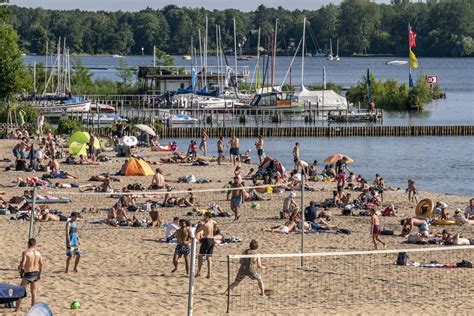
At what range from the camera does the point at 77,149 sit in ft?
153

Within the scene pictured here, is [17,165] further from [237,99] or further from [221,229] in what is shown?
[237,99]

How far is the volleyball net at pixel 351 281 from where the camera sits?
21172 mm

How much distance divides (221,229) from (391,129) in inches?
1654

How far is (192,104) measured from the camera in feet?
266

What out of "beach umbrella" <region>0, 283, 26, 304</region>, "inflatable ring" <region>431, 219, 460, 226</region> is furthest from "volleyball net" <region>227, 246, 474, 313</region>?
"inflatable ring" <region>431, 219, 460, 226</region>

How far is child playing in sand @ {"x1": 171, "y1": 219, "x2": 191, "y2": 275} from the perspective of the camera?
2258 cm

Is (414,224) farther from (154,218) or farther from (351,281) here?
(351,281)

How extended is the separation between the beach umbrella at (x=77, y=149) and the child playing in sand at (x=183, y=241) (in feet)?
77.1

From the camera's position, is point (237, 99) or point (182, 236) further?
point (237, 99)

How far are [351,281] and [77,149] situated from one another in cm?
2508

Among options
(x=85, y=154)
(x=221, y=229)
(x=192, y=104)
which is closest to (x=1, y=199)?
(x=221, y=229)

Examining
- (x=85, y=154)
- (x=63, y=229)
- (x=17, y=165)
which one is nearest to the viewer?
(x=63, y=229)

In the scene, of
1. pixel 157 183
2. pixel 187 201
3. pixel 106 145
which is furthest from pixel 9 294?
pixel 106 145

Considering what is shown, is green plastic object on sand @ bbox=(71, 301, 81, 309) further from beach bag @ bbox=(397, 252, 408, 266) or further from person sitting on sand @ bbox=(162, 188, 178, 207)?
person sitting on sand @ bbox=(162, 188, 178, 207)
